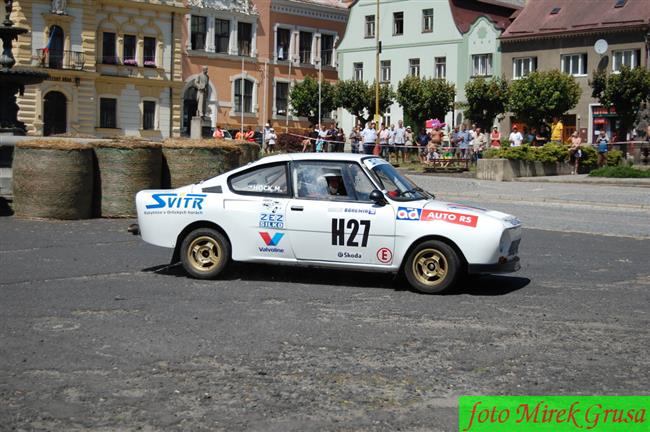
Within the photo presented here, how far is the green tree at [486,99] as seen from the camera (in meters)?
60.8

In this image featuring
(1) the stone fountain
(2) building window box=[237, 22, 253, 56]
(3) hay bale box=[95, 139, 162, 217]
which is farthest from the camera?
(2) building window box=[237, 22, 253, 56]

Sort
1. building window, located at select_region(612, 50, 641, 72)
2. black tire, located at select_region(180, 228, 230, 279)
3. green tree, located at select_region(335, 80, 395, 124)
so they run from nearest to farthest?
1. black tire, located at select_region(180, 228, 230, 279)
2. building window, located at select_region(612, 50, 641, 72)
3. green tree, located at select_region(335, 80, 395, 124)

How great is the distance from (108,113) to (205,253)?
179 feet

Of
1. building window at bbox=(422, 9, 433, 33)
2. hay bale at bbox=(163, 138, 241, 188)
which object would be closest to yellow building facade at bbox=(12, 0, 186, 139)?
building window at bbox=(422, 9, 433, 33)

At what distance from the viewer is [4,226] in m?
16.6

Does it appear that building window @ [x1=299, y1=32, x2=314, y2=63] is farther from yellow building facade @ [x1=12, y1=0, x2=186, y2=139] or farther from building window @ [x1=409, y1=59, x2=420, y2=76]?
yellow building facade @ [x1=12, y1=0, x2=186, y2=139]

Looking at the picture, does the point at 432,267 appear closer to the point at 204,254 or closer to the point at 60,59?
the point at 204,254

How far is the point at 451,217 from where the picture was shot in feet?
35.2

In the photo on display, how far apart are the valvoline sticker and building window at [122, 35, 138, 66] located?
5640cm

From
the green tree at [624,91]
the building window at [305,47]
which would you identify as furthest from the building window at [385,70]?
the green tree at [624,91]

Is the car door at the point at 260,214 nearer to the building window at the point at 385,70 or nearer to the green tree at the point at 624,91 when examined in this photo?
the green tree at the point at 624,91

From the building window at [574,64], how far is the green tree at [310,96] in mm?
17442

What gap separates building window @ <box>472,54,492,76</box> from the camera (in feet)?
225

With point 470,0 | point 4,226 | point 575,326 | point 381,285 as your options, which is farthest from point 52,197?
point 470,0
